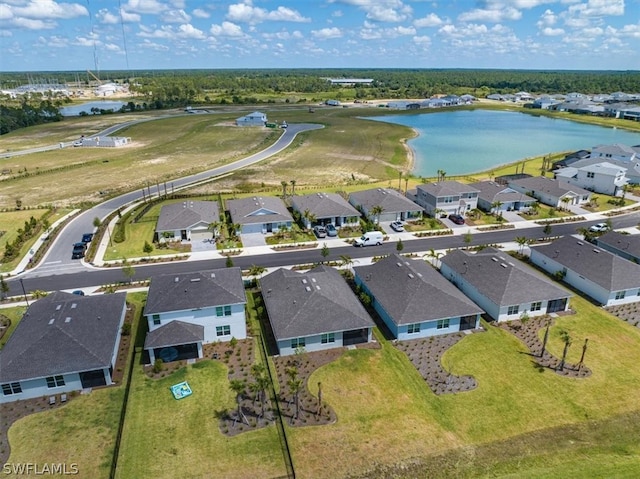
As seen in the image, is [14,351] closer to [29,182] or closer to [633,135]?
[29,182]

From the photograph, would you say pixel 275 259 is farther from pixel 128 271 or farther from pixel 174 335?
pixel 174 335

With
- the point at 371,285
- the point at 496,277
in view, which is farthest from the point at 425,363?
the point at 496,277

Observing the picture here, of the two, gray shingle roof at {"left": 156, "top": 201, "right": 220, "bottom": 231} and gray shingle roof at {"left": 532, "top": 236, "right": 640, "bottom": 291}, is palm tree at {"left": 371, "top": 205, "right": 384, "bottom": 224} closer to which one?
gray shingle roof at {"left": 532, "top": 236, "right": 640, "bottom": 291}

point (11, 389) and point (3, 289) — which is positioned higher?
point (3, 289)

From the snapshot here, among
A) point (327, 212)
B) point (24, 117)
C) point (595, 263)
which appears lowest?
point (595, 263)

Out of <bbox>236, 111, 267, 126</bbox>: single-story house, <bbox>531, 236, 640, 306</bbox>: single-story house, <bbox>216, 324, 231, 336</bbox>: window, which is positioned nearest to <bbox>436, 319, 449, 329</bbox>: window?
<bbox>531, 236, 640, 306</bbox>: single-story house

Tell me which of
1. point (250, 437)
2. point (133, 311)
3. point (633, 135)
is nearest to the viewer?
point (250, 437)

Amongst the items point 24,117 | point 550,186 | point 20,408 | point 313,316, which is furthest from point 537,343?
point 24,117
